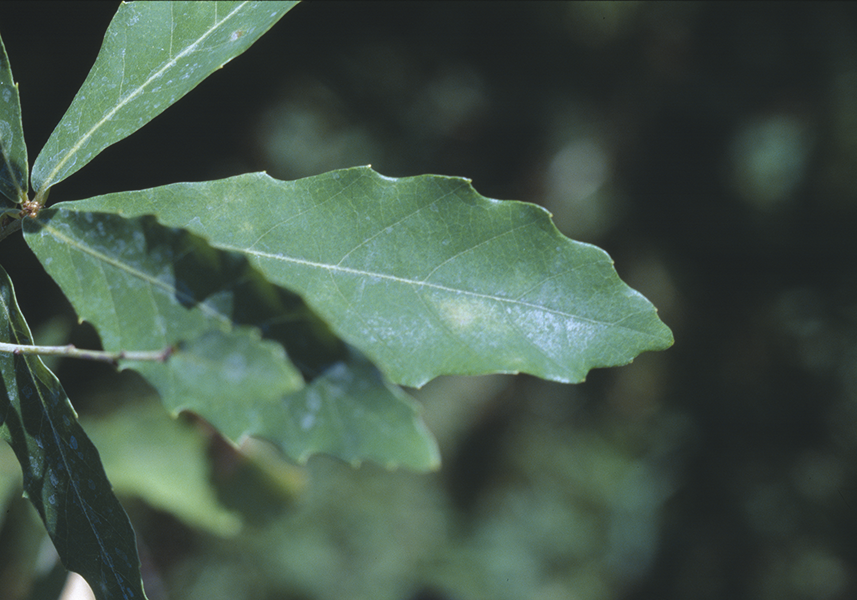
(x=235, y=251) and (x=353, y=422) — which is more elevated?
(x=235, y=251)

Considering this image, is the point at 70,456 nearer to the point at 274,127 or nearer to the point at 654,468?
the point at 274,127

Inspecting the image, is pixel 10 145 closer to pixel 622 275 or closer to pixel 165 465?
pixel 165 465

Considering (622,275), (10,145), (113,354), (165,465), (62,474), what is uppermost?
(10,145)

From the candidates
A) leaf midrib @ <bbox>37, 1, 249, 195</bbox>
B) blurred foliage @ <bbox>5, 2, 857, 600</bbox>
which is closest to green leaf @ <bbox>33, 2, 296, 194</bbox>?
leaf midrib @ <bbox>37, 1, 249, 195</bbox>

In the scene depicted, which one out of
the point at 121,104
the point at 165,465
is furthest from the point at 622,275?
the point at 121,104

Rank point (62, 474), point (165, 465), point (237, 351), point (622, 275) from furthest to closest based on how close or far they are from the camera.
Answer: point (622, 275) < point (165, 465) < point (62, 474) < point (237, 351)

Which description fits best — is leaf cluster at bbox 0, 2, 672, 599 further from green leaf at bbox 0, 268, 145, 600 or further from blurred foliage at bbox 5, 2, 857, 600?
blurred foliage at bbox 5, 2, 857, 600
